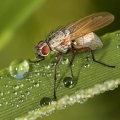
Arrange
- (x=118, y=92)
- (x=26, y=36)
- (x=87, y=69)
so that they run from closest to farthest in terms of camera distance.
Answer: (x=87, y=69)
(x=118, y=92)
(x=26, y=36)

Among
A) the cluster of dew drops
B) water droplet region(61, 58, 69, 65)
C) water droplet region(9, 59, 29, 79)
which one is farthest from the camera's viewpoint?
water droplet region(61, 58, 69, 65)

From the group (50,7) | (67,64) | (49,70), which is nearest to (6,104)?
(49,70)

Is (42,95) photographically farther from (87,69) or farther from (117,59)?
(117,59)

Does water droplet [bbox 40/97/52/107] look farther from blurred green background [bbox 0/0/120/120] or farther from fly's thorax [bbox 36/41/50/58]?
blurred green background [bbox 0/0/120/120]

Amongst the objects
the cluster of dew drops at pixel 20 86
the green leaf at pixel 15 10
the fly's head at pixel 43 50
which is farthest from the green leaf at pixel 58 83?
the green leaf at pixel 15 10

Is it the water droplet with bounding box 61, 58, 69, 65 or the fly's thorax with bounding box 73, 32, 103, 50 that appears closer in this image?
the water droplet with bounding box 61, 58, 69, 65

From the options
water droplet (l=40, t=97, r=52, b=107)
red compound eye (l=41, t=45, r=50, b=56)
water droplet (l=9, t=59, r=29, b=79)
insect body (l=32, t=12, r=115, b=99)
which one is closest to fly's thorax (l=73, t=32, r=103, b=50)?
insect body (l=32, t=12, r=115, b=99)
